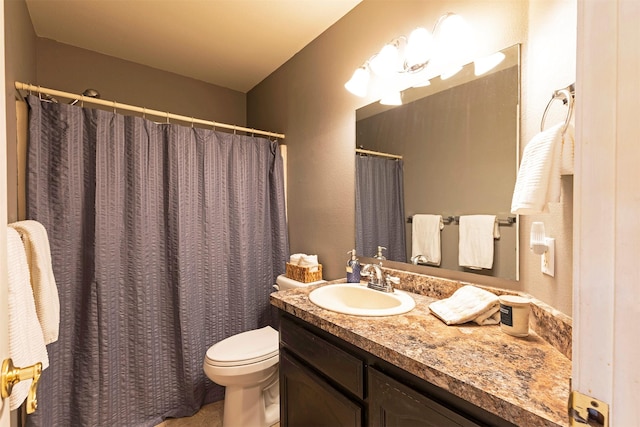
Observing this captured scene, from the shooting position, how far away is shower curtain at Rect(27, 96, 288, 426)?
149 centimetres

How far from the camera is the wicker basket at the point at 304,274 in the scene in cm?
186

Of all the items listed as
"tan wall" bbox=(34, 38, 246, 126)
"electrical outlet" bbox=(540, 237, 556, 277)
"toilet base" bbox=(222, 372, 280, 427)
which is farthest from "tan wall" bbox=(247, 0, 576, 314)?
"toilet base" bbox=(222, 372, 280, 427)

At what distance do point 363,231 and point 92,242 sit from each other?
60.3 inches

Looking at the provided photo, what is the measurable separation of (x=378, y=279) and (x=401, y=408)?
0.66 m

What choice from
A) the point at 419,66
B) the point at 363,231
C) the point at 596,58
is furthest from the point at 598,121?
the point at 363,231

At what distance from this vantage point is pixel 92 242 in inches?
62.1

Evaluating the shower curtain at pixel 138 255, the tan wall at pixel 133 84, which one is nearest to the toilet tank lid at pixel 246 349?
the shower curtain at pixel 138 255

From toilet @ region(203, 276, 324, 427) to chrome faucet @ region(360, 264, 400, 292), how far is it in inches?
27.5

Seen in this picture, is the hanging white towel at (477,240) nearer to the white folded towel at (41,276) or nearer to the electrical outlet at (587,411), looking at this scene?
the electrical outlet at (587,411)

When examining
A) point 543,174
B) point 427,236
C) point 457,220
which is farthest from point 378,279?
point 543,174

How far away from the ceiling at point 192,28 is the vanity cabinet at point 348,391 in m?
1.76

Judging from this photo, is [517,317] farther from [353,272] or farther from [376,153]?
[376,153]

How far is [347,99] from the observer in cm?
175

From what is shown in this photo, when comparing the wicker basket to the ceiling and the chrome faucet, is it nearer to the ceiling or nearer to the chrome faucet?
the chrome faucet
